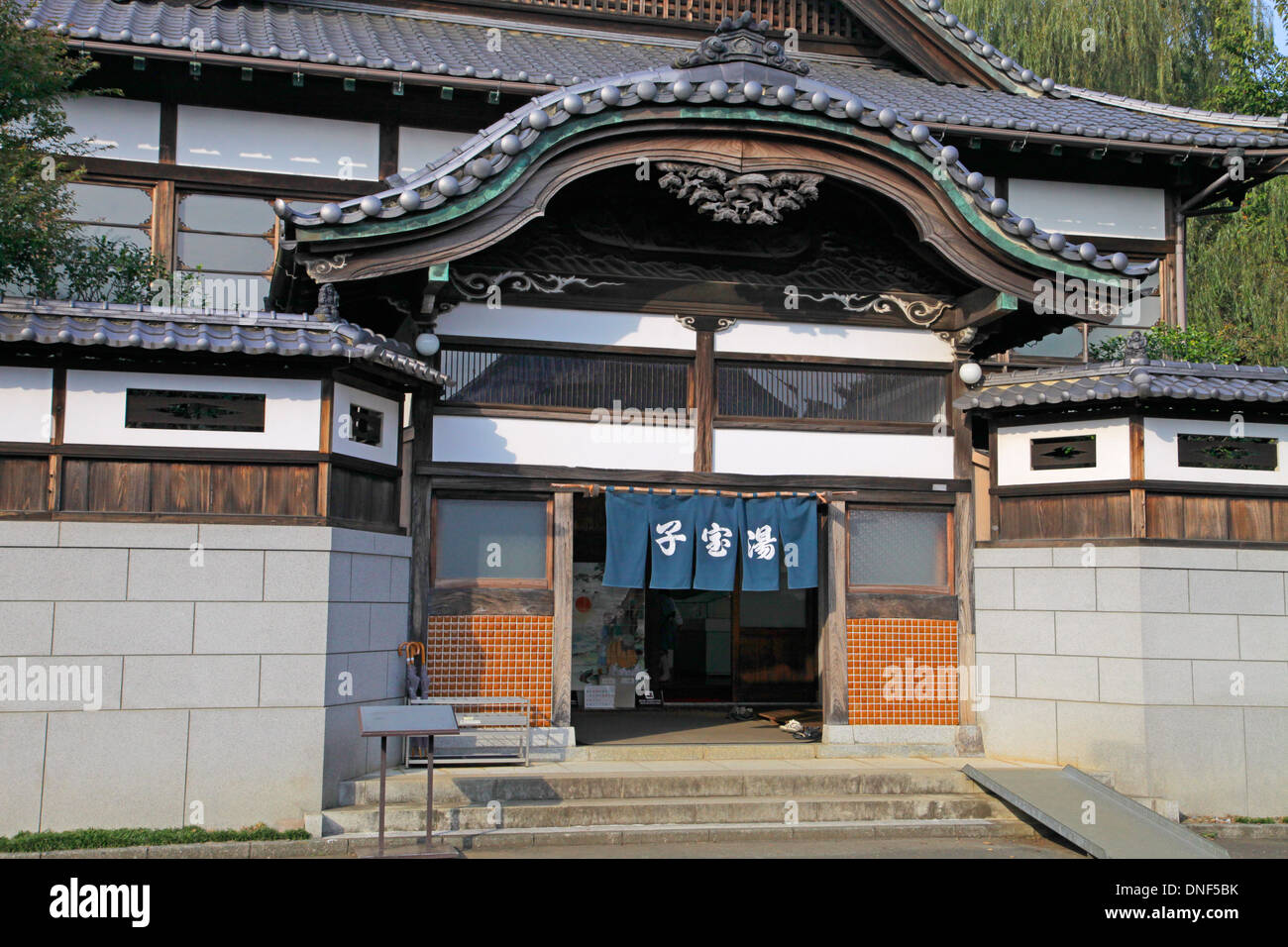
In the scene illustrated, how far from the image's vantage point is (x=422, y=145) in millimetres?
Result: 13977

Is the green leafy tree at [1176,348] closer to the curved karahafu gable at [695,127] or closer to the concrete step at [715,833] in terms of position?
the curved karahafu gable at [695,127]

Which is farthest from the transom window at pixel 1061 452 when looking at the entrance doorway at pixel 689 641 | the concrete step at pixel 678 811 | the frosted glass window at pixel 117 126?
the frosted glass window at pixel 117 126

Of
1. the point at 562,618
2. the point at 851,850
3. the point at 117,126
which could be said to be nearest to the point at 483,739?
the point at 562,618

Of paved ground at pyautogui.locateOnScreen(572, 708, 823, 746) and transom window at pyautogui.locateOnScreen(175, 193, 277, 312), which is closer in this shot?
transom window at pyautogui.locateOnScreen(175, 193, 277, 312)

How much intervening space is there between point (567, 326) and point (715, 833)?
5573 millimetres

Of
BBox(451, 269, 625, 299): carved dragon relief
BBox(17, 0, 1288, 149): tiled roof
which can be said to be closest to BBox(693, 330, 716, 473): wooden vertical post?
BBox(451, 269, 625, 299): carved dragon relief

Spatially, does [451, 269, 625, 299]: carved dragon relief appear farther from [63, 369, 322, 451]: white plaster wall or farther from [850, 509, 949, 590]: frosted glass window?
[850, 509, 949, 590]: frosted glass window

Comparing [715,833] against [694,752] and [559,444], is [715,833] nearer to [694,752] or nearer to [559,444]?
[694,752]

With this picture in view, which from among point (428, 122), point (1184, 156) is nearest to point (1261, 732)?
point (1184, 156)

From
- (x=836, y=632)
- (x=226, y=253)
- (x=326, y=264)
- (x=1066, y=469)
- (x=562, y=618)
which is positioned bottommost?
(x=836, y=632)

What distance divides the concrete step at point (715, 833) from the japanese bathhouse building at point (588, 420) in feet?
4.40

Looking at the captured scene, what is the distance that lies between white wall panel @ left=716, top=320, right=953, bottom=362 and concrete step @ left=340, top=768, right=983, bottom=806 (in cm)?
466

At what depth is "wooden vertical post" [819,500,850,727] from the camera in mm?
12688

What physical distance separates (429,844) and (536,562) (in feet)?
12.4
